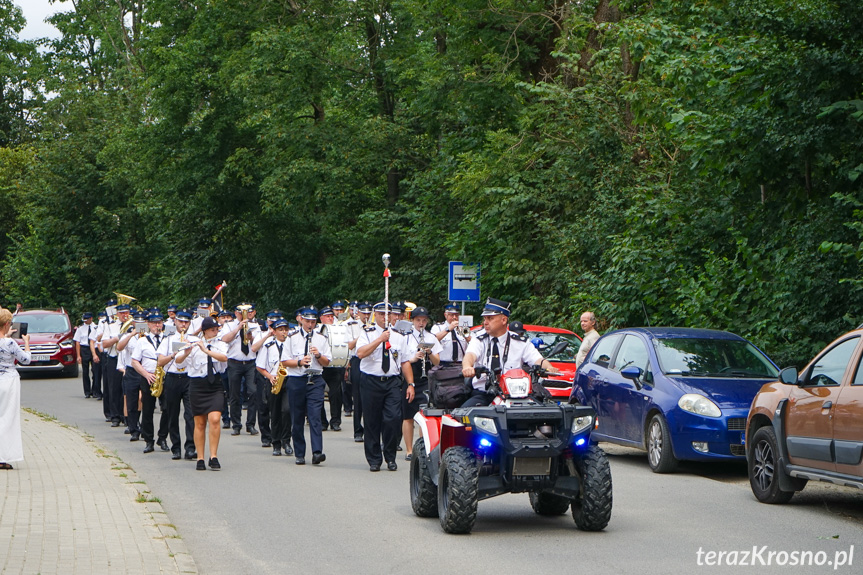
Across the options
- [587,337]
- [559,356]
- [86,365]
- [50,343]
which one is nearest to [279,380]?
[587,337]

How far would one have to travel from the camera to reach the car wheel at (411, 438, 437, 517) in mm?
9984

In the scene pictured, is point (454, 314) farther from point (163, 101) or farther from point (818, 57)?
point (163, 101)

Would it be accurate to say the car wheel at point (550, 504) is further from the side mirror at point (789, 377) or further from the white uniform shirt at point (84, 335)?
the white uniform shirt at point (84, 335)

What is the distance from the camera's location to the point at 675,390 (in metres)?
13.0

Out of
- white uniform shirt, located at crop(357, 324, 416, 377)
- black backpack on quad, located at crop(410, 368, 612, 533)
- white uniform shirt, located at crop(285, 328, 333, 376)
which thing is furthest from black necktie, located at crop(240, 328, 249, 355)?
black backpack on quad, located at crop(410, 368, 612, 533)

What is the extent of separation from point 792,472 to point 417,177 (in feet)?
72.5

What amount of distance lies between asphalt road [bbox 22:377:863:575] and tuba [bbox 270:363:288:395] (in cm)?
154

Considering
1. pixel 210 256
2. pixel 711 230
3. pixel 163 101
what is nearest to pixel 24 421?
pixel 711 230

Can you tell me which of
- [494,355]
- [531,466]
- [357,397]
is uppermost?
[494,355]

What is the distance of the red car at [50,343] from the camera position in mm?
33688

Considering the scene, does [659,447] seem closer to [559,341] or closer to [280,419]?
[280,419]

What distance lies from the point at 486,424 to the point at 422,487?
1.29 metres

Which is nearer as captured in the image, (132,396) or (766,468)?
(766,468)

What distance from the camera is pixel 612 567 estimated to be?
7.87 meters
